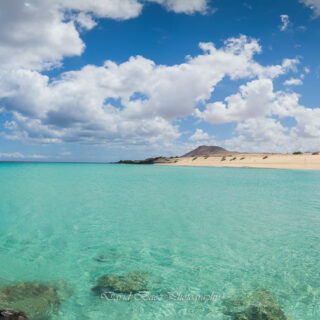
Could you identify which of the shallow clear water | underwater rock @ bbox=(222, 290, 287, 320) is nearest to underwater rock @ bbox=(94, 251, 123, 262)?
the shallow clear water

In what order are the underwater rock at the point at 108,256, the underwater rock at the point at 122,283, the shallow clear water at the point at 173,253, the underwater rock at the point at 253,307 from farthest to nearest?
the underwater rock at the point at 108,256, the underwater rock at the point at 122,283, the shallow clear water at the point at 173,253, the underwater rock at the point at 253,307

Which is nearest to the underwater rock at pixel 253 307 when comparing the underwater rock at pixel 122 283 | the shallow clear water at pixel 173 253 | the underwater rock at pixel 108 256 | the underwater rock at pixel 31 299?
the shallow clear water at pixel 173 253

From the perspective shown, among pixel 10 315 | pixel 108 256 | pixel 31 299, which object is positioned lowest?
pixel 108 256

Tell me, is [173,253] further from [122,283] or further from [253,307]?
[253,307]

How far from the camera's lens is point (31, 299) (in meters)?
6.17

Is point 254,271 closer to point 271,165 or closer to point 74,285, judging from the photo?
point 74,285

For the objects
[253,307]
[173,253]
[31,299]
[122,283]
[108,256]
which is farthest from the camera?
[173,253]

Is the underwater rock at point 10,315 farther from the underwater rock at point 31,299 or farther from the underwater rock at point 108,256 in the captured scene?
the underwater rock at point 108,256

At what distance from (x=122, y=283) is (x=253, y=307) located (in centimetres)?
356

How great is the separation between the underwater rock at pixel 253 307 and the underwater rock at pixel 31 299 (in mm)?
4322

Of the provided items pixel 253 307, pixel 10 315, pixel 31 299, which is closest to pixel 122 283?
pixel 31 299

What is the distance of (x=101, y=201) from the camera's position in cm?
2091

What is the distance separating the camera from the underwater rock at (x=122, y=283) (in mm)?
6691

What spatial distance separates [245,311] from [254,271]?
7.65 feet
